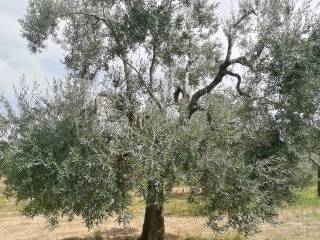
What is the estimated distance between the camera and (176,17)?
591 inches

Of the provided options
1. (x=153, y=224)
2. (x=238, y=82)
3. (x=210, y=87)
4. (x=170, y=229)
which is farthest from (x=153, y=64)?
(x=170, y=229)

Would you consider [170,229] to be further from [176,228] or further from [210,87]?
[210,87]

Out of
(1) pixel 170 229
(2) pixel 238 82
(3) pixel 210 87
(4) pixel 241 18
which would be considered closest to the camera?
(2) pixel 238 82

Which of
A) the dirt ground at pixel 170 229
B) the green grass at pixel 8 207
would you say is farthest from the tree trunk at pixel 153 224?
the green grass at pixel 8 207

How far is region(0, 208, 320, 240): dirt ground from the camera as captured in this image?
20.4 m

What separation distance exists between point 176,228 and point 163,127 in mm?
10464

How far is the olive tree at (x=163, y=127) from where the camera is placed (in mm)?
12320

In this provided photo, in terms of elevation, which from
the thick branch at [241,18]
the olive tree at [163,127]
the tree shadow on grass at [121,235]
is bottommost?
the tree shadow on grass at [121,235]

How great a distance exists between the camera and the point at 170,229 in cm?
2192

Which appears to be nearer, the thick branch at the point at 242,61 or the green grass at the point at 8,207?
the thick branch at the point at 242,61

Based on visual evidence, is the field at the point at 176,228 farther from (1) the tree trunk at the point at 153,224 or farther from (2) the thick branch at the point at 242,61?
(2) the thick branch at the point at 242,61

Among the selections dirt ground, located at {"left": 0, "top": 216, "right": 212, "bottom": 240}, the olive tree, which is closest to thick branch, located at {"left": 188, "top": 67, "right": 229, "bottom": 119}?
the olive tree

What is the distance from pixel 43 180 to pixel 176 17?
6111mm

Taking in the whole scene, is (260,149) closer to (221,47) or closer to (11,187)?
(221,47)
